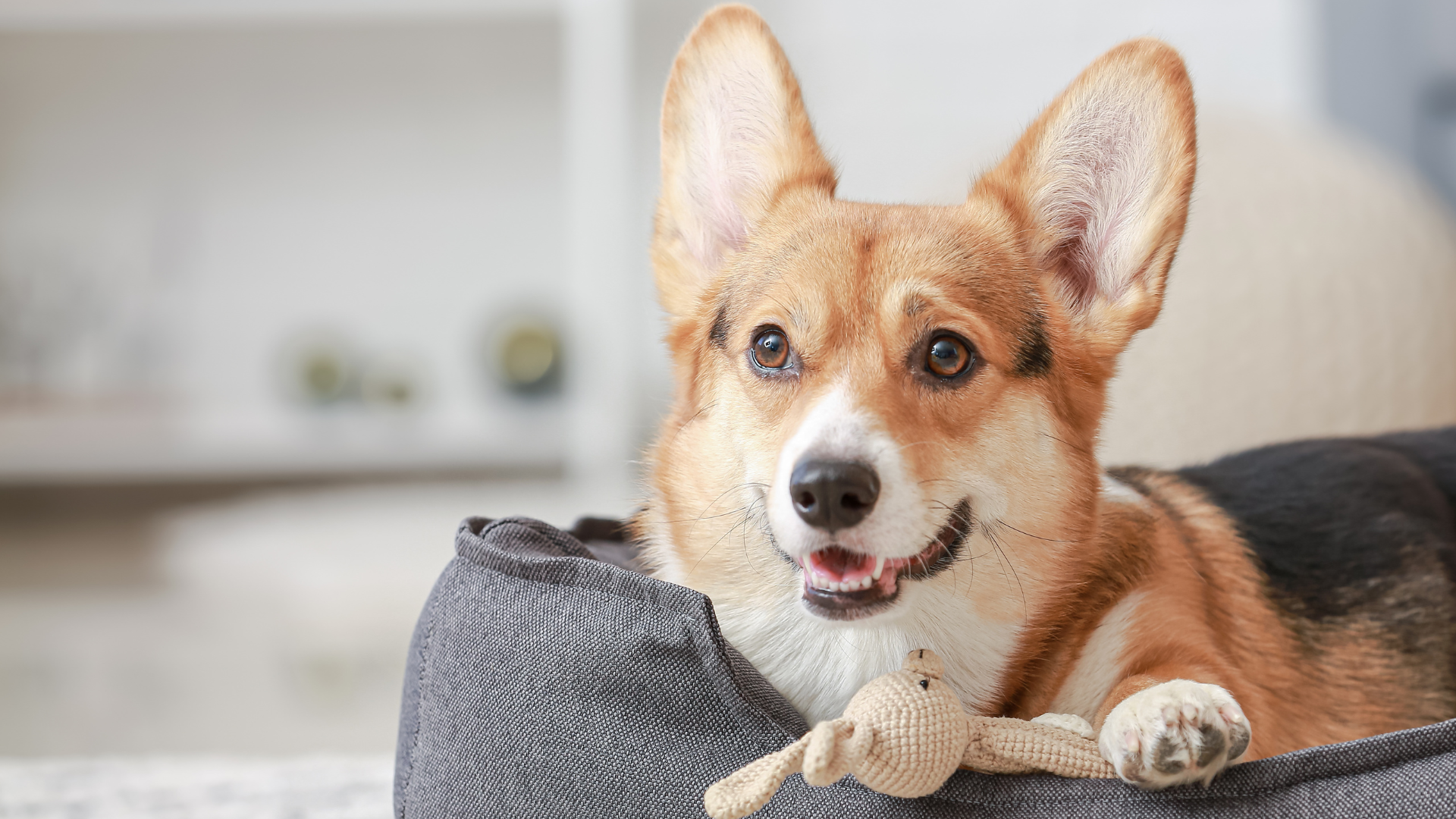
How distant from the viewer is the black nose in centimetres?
97

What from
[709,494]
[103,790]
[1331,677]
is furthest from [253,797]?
[1331,677]

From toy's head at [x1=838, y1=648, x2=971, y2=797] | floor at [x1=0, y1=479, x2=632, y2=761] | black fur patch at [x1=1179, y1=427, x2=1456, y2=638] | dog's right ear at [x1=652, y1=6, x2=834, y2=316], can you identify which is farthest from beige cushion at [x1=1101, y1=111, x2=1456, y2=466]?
floor at [x1=0, y1=479, x2=632, y2=761]

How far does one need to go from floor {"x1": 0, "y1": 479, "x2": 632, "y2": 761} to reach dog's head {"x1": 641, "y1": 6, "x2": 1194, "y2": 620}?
1695 mm

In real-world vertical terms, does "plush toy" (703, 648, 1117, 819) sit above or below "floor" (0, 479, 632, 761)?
above

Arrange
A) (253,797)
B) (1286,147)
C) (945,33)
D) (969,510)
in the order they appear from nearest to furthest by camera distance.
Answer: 1. (969,510)
2. (253,797)
3. (1286,147)
4. (945,33)

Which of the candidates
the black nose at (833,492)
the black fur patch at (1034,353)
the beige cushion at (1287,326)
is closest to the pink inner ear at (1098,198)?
the black fur patch at (1034,353)

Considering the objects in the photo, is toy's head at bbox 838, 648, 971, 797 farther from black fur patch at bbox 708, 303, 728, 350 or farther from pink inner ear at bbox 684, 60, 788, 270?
pink inner ear at bbox 684, 60, 788, 270

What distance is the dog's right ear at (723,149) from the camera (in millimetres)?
1338

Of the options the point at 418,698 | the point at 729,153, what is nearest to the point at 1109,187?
the point at 729,153

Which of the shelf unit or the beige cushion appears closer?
the beige cushion

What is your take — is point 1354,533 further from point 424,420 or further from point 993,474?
point 424,420

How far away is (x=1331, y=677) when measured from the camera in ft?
4.27

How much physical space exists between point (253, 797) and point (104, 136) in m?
4.04

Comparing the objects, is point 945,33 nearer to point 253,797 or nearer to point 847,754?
point 253,797
